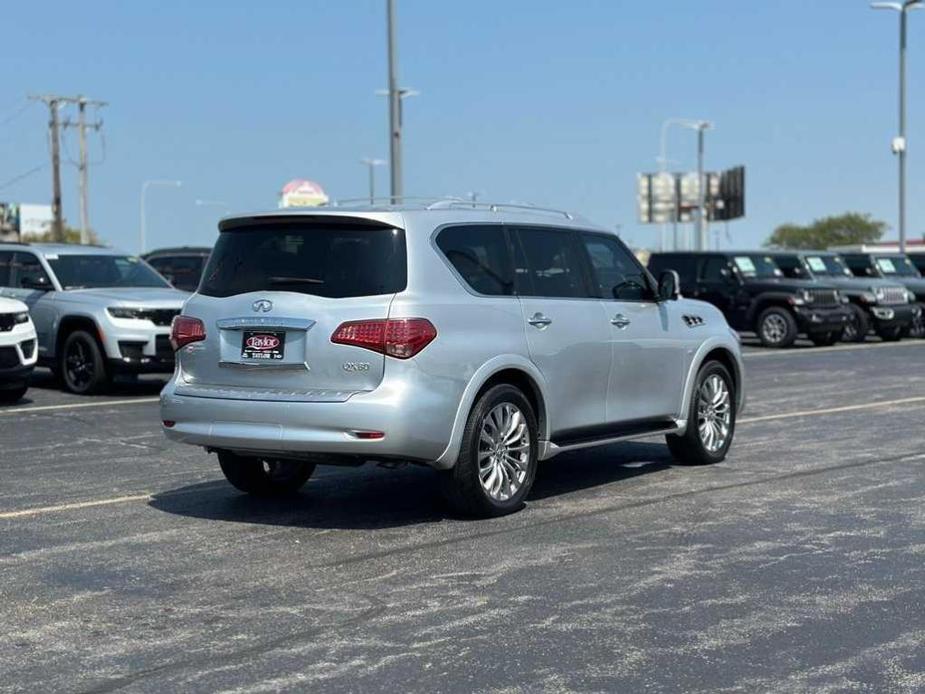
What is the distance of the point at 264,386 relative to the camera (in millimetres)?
8070

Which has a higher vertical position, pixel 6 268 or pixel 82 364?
pixel 6 268

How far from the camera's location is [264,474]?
920cm

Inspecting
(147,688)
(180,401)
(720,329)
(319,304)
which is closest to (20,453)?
(180,401)

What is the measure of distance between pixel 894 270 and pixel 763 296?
678 centimetres

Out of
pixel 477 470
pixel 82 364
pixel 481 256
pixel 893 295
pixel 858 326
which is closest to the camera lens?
pixel 477 470

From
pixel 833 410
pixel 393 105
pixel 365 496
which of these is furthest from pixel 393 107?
pixel 365 496

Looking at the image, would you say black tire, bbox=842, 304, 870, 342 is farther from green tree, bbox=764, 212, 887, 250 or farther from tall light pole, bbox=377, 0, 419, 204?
green tree, bbox=764, 212, 887, 250

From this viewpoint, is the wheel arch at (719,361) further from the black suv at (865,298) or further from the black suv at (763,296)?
the black suv at (865,298)

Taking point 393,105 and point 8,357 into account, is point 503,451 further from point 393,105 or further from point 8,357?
point 393,105

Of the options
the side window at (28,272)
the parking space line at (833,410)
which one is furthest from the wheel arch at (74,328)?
the parking space line at (833,410)

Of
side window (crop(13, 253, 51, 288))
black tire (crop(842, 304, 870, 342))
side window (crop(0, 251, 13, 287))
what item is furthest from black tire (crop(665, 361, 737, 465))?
black tire (crop(842, 304, 870, 342))

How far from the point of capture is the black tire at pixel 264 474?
907 cm

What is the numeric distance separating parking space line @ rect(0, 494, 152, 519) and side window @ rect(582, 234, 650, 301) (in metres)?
3.28

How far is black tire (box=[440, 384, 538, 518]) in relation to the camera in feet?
26.6
